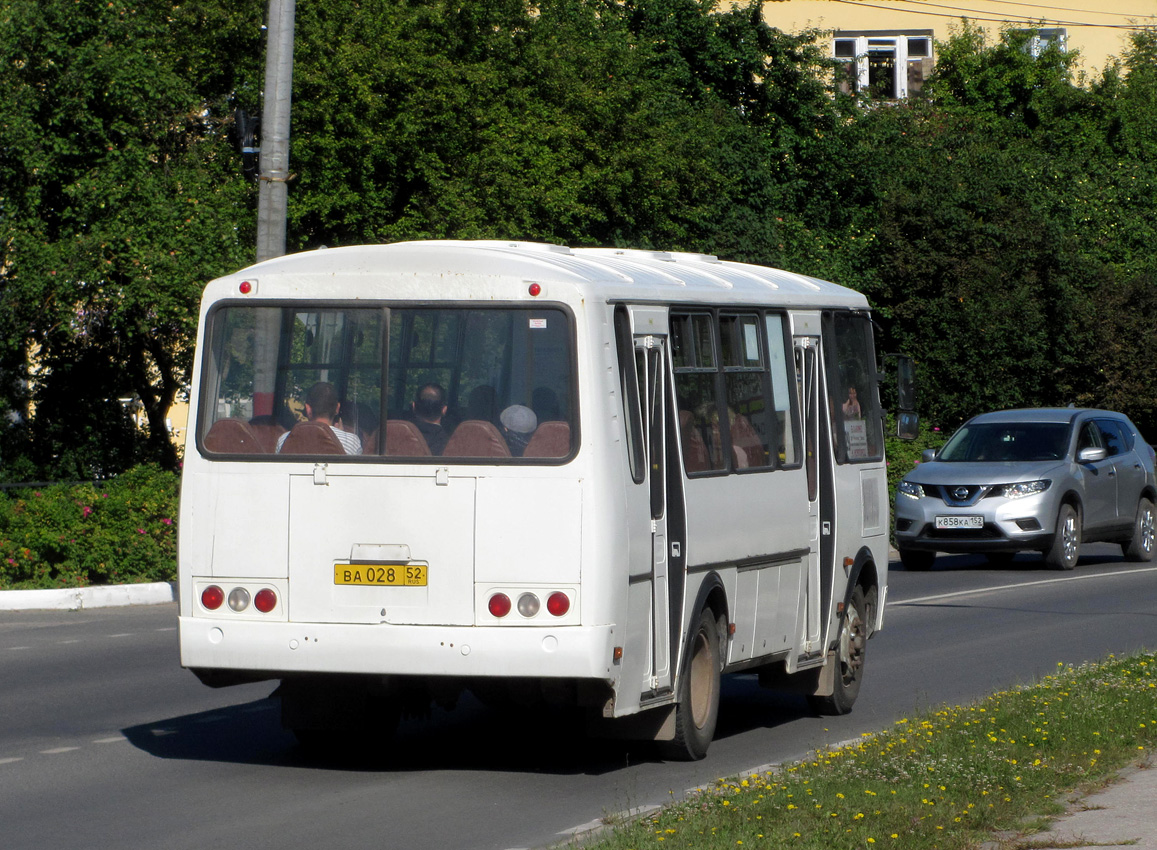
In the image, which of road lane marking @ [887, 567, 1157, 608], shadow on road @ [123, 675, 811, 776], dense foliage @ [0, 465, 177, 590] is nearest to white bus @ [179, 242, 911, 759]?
shadow on road @ [123, 675, 811, 776]

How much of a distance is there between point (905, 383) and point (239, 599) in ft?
18.4

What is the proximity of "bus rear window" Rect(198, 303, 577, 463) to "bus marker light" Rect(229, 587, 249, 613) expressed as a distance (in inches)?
25.1

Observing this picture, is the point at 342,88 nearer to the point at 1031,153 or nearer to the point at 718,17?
the point at 718,17

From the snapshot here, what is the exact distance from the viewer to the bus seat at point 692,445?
373 inches

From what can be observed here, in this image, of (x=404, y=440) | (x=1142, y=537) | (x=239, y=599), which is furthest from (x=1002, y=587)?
(x=239, y=599)

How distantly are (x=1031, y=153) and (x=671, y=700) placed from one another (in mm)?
43965

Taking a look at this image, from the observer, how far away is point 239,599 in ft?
28.9

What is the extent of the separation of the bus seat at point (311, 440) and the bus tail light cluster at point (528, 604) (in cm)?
105

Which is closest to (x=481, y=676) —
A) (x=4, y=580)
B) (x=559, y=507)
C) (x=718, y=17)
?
(x=559, y=507)

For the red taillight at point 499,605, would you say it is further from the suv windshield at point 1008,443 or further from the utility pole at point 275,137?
the suv windshield at point 1008,443

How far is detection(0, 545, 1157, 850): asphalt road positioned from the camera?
310 inches

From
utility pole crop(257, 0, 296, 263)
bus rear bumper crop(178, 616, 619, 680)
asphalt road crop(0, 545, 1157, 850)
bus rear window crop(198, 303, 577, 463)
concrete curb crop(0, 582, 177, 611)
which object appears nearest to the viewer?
asphalt road crop(0, 545, 1157, 850)

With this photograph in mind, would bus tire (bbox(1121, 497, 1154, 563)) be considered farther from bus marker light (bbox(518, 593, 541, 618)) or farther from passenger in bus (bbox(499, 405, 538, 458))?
bus marker light (bbox(518, 593, 541, 618))

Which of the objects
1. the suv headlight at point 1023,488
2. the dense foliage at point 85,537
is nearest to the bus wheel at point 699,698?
the dense foliage at point 85,537
